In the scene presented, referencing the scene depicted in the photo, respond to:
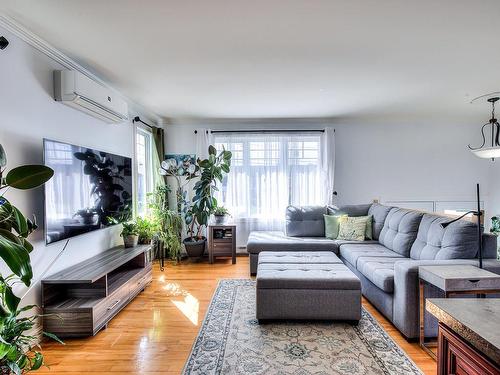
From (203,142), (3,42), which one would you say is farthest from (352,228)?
(3,42)

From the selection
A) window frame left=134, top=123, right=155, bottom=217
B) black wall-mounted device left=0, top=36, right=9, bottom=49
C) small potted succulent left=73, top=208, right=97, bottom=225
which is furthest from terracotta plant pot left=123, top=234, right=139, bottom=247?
black wall-mounted device left=0, top=36, right=9, bottom=49

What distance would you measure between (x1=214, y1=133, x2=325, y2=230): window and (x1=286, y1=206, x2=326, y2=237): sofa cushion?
0.50 m

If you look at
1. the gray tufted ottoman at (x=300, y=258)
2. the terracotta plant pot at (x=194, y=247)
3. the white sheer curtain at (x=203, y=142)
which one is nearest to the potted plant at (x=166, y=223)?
the terracotta plant pot at (x=194, y=247)

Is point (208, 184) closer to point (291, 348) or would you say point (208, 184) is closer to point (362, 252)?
point (362, 252)

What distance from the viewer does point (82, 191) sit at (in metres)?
2.67

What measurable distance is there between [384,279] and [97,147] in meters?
3.16

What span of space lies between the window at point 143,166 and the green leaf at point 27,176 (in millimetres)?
2687

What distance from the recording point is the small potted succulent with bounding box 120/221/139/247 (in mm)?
3359

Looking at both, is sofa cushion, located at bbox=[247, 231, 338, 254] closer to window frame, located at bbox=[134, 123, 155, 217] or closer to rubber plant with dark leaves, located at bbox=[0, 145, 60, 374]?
window frame, located at bbox=[134, 123, 155, 217]

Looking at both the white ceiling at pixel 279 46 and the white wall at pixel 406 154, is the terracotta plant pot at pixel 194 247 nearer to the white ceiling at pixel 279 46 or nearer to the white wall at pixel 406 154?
the white wall at pixel 406 154

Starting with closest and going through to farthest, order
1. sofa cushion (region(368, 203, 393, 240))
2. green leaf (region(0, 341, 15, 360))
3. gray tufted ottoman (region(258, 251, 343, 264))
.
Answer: green leaf (region(0, 341, 15, 360)), gray tufted ottoman (region(258, 251, 343, 264)), sofa cushion (region(368, 203, 393, 240))

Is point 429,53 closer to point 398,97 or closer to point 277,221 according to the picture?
point 398,97

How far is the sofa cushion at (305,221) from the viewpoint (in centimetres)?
431

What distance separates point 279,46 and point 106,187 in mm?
2272
